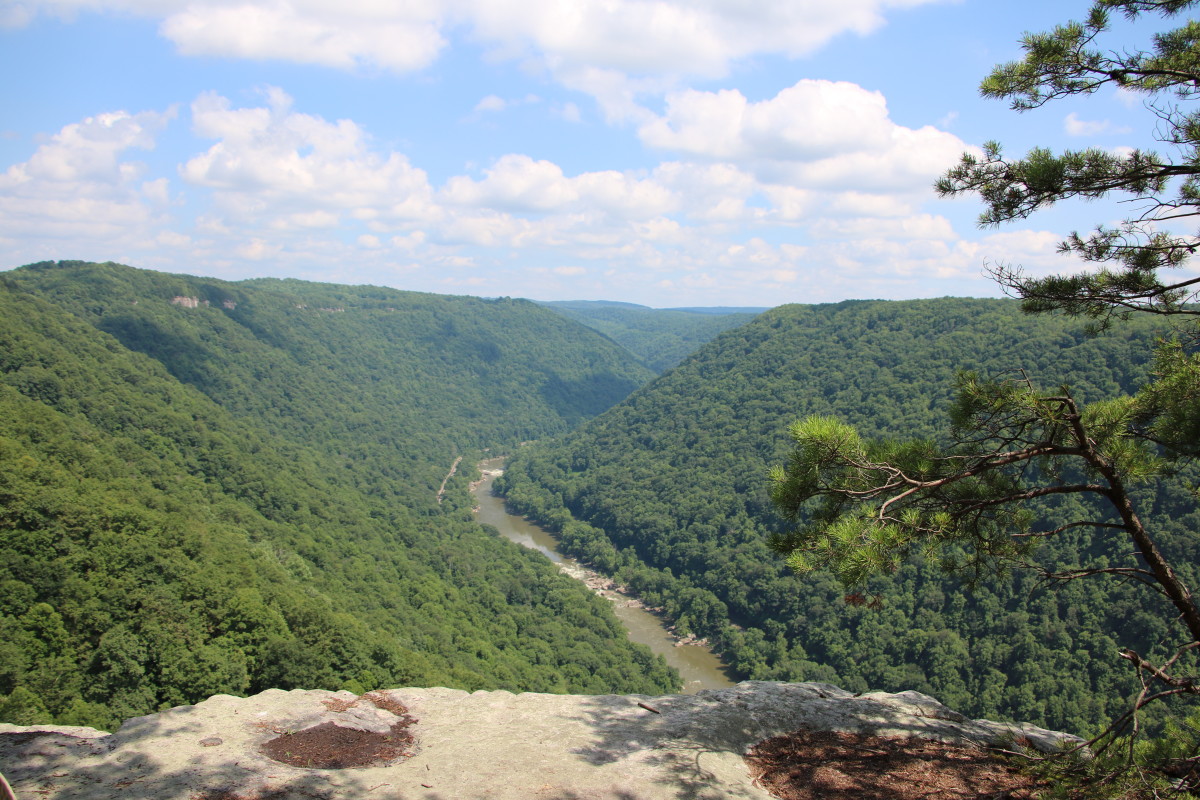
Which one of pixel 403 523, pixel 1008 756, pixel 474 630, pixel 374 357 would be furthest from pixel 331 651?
pixel 374 357

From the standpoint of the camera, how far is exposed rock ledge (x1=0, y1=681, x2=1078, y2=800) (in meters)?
6.07

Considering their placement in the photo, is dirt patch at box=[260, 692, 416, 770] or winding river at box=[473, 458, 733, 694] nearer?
dirt patch at box=[260, 692, 416, 770]

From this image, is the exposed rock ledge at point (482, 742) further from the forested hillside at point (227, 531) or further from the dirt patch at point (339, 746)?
the forested hillside at point (227, 531)

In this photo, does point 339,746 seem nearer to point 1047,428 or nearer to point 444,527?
point 1047,428

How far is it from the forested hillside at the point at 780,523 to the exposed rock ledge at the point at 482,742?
2.04m

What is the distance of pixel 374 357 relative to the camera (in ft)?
463

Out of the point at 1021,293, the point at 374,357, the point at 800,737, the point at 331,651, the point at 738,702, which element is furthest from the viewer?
the point at 374,357

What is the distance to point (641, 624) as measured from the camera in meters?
54.3

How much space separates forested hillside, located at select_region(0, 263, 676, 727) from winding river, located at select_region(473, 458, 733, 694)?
2.71 meters

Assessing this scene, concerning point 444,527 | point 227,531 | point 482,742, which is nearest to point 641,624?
point 444,527

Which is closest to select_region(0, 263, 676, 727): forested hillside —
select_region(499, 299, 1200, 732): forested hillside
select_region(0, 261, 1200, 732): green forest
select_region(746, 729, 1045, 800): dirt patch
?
select_region(0, 261, 1200, 732): green forest

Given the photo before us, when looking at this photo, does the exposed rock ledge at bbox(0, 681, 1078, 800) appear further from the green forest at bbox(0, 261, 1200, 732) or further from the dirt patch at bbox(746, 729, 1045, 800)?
the green forest at bbox(0, 261, 1200, 732)

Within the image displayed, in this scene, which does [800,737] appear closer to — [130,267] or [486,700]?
[486,700]

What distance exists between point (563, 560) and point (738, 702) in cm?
6279
